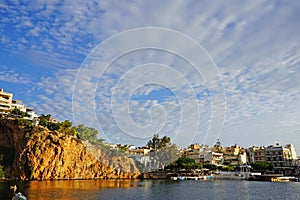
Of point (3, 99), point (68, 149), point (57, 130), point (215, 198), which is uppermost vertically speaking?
point (3, 99)

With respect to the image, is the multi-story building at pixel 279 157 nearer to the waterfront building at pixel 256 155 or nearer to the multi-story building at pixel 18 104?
the waterfront building at pixel 256 155

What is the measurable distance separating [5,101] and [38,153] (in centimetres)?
2016

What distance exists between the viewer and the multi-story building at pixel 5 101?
183ft

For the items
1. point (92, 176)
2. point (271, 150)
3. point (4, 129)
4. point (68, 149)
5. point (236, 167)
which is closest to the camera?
point (4, 129)

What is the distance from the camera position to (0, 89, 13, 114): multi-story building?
183 ft

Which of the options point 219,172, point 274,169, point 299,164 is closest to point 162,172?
point 219,172

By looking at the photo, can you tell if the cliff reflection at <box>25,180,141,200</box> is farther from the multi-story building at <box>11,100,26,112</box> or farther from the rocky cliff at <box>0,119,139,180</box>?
the multi-story building at <box>11,100,26,112</box>

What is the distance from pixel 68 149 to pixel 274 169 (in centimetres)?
5588

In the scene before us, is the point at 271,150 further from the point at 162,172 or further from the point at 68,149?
the point at 68,149

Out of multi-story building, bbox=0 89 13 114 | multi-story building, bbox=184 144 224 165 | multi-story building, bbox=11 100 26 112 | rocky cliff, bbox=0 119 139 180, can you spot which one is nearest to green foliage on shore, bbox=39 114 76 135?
rocky cliff, bbox=0 119 139 180

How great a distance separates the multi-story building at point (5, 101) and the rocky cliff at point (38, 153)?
1081 cm

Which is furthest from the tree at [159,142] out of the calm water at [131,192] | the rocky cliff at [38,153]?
the calm water at [131,192]

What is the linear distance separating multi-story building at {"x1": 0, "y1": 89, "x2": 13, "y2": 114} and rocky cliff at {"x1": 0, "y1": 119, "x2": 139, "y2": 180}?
35.5ft

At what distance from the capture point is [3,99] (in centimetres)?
5731
